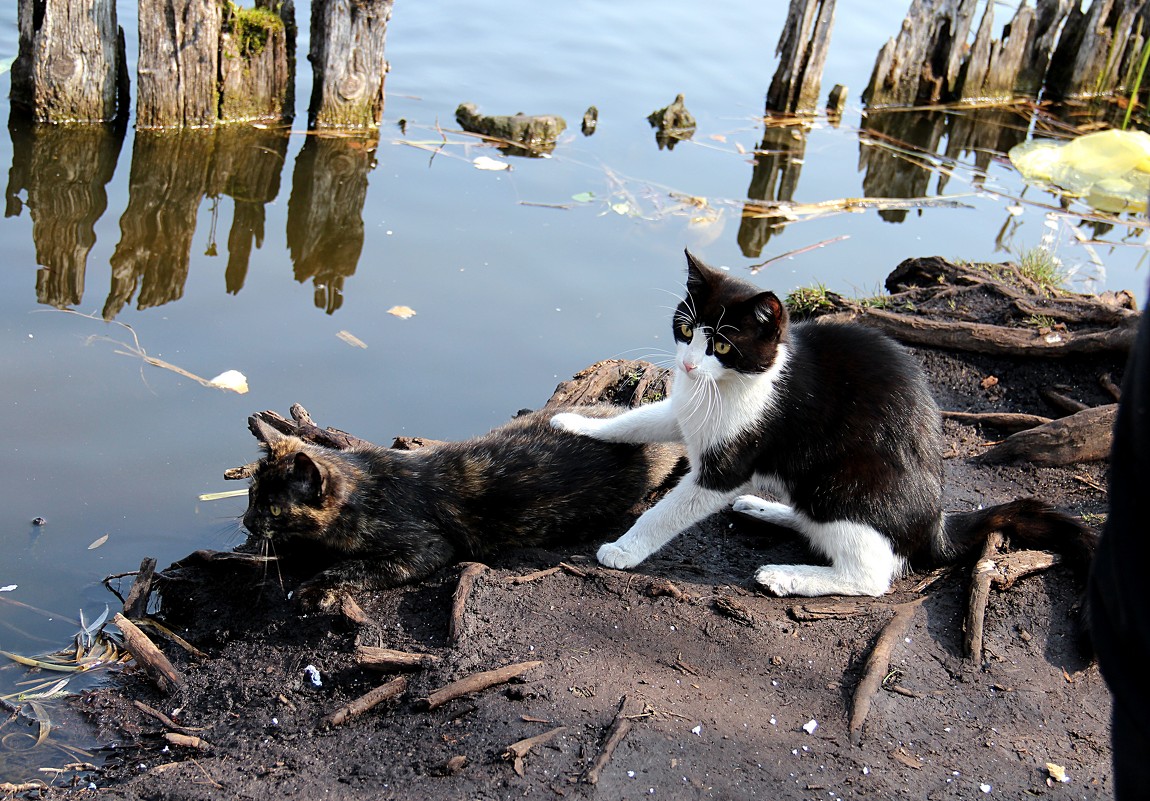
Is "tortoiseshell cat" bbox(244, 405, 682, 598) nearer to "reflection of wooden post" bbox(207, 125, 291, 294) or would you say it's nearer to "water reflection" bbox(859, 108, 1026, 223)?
"reflection of wooden post" bbox(207, 125, 291, 294)

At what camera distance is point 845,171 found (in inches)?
412

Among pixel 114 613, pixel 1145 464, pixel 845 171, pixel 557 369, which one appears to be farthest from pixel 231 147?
pixel 1145 464

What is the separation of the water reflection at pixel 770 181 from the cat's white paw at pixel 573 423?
3.77m

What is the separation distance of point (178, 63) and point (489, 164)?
281cm

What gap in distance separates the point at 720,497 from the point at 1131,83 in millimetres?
11539

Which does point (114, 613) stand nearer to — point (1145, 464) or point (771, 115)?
point (1145, 464)

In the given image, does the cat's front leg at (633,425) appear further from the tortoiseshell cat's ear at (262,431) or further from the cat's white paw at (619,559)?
the tortoiseshell cat's ear at (262,431)

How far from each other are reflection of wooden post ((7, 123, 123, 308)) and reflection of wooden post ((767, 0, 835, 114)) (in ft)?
22.5

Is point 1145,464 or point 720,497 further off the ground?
point 1145,464

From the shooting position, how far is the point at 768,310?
14.4 ft

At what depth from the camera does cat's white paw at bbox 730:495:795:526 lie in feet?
17.1

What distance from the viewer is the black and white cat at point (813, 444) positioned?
451 centimetres

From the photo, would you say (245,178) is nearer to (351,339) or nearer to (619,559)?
(351,339)

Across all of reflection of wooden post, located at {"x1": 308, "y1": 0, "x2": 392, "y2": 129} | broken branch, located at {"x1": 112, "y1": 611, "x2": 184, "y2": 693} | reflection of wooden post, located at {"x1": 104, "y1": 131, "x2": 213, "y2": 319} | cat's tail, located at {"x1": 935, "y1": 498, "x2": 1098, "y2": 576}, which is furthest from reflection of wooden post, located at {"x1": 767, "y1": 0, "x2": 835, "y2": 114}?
broken branch, located at {"x1": 112, "y1": 611, "x2": 184, "y2": 693}
